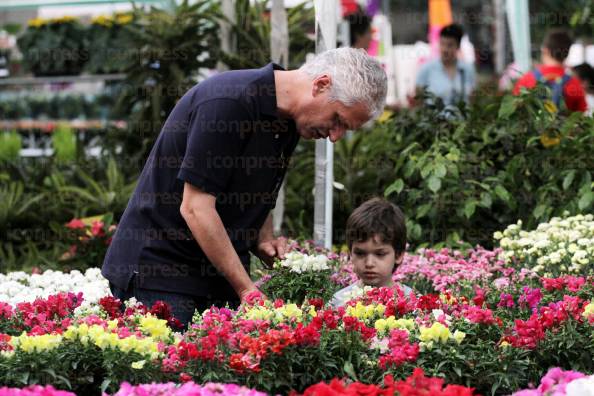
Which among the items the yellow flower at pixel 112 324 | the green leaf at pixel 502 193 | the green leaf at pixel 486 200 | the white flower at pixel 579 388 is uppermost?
the yellow flower at pixel 112 324

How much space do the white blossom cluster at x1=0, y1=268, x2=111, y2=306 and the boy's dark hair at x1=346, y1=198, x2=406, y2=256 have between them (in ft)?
3.92

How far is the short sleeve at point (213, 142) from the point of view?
339 centimetres

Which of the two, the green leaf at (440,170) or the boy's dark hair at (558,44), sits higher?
the boy's dark hair at (558,44)

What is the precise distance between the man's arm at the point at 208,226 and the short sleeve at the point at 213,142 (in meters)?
0.04

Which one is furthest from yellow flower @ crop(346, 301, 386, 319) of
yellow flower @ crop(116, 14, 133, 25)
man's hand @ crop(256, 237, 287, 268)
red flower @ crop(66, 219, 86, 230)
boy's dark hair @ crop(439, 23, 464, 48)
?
yellow flower @ crop(116, 14, 133, 25)

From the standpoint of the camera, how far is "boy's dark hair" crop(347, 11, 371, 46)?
877 cm

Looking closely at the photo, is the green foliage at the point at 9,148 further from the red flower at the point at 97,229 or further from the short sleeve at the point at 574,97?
the short sleeve at the point at 574,97

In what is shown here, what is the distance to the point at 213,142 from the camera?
3389mm

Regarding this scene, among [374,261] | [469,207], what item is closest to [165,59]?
[469,207]

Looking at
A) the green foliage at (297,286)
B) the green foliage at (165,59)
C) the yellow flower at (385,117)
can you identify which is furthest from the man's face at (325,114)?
the green foliage at (165,59)

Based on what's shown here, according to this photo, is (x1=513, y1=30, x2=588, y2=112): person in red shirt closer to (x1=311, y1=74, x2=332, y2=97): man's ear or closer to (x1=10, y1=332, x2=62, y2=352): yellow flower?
(x1=311, y1=74, x2=332, y2=97): man's ear

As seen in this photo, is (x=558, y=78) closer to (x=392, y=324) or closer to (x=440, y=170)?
(x=440, y=170)

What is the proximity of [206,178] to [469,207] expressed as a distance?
10.5 ft

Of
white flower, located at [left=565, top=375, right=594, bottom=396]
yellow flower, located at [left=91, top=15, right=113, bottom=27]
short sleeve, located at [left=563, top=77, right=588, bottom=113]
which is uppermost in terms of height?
yellow flower, located at [left=91, top=15, right=113, bottom=27]
